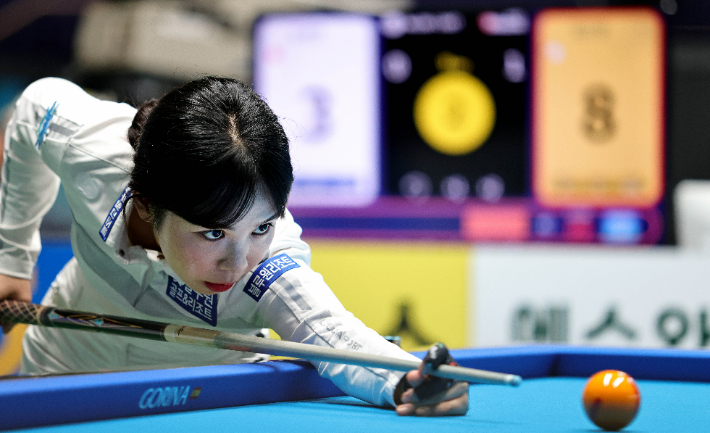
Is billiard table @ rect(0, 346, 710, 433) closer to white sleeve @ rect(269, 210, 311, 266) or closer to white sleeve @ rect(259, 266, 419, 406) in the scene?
white sleeve @ rect(259, 266, 419, 406)

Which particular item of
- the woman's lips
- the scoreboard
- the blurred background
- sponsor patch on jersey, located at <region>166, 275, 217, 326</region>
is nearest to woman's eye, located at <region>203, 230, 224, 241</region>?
the woman's lips

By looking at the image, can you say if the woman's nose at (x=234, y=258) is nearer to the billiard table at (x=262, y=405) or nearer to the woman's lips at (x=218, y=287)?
the woman's lips at (x=218, y=287)

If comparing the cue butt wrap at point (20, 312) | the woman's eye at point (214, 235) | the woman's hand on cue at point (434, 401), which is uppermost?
the woman's eye at point (214, 235)

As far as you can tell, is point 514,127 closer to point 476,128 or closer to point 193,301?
point 476,128

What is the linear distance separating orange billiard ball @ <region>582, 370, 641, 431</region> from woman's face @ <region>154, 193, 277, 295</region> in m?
0.76

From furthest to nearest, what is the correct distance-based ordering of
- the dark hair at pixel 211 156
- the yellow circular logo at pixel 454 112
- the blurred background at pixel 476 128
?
the yellow circular logo at pixel 454 112 < the blurred background at pixel 476 128 < the dark hair at pixel 211 156

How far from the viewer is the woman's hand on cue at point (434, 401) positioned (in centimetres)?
174

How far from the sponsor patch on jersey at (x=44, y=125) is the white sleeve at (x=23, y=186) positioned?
45 millimetres

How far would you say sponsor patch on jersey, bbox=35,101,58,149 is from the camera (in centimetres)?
245

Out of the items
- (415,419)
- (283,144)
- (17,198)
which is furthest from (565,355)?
(17,198)

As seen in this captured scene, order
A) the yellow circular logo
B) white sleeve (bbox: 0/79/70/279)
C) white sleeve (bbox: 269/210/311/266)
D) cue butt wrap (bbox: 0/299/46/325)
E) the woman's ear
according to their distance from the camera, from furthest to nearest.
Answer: the yellow circular logo → white sleeve (bbox: 0/79/70/279) → cue butt wrap (bbox: 0/299/46/325) → white sleeve (bbox: 269/210/311/266) → the woman's ear

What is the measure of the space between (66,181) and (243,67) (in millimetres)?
5334

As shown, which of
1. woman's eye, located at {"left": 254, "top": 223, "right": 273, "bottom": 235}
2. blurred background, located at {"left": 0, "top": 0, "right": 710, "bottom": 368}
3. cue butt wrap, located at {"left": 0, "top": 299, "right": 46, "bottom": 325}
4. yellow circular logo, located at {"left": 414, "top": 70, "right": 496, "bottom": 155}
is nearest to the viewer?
woman's eye, located at {"left": 254, "top": 223, "right": 273, "bottom": 235}

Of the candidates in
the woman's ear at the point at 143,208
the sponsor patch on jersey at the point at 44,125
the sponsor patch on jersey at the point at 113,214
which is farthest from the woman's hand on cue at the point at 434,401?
the sponsor patch on jersey at the point at 44,125
